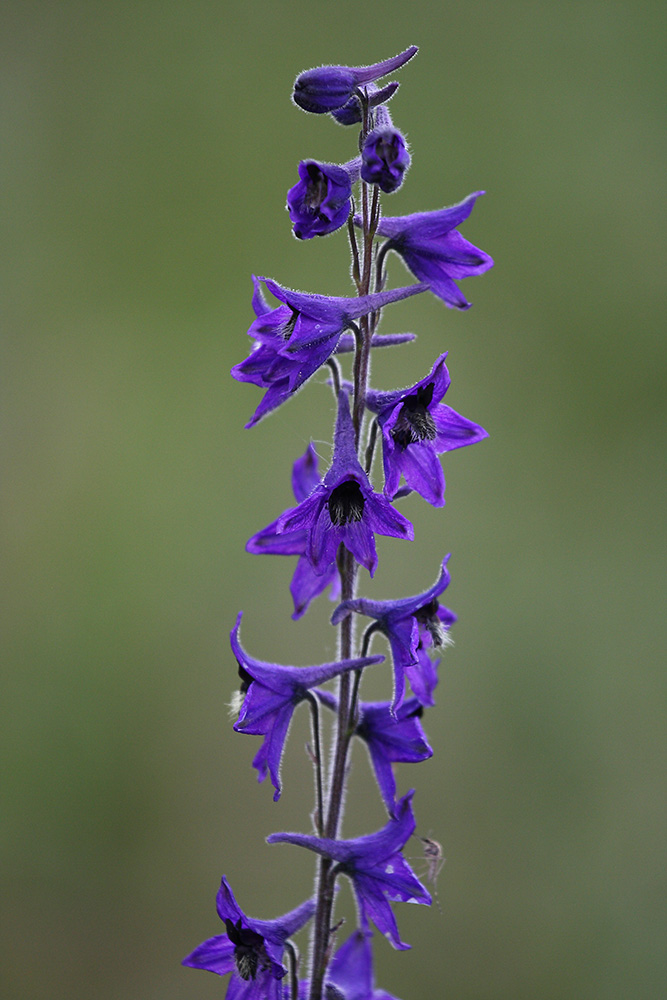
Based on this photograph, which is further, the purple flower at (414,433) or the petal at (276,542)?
the petal at (276,542)

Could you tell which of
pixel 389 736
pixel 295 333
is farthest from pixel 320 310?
pixel 389 736

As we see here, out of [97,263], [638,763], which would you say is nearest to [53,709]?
[97,263]

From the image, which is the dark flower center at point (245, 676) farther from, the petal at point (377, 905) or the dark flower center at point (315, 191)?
the dark flower center at point (315, 191)

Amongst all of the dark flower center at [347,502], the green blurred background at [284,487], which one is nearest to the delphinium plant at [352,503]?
the dark flower center at [347,502]

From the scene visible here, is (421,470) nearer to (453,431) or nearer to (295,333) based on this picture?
(453,431)

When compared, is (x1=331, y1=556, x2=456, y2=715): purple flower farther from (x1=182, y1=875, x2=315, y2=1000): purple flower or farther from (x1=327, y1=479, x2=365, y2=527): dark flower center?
(x1=182, y1=875, x2=315, y2=1000): purple flower
